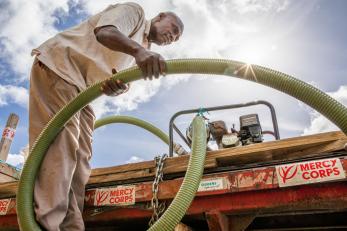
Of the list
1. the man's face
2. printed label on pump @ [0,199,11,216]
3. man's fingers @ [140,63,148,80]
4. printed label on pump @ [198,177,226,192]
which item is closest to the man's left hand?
man's fingers @ [140,63,148,80]

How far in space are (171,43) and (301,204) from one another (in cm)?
210

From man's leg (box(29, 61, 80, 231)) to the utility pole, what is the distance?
116 inches

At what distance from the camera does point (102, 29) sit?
2.38 metres

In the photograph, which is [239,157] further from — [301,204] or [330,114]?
[330,114]

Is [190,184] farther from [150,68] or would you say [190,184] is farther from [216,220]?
[150,68]

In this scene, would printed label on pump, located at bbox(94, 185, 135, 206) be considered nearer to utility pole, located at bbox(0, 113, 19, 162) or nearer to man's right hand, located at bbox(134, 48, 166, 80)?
man's right hand, located at bbox(134, 48, 166, 80)

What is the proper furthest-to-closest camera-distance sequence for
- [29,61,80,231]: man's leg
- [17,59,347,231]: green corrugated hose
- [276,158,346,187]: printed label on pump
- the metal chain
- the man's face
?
1. the man's face
2. the metal chain
3. [29,61,80,231]: man's leg
4. [276,158,346,187]: printed label on pump
5. [17,59,347,231]: green corrugated hose

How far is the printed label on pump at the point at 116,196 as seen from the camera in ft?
8.14

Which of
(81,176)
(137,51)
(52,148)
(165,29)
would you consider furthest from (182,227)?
(165,29)

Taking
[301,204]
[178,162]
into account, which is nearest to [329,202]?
[301,204]

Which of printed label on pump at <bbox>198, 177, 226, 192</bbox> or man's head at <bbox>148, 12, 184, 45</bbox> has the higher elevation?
man's head at <bbox>148, 12, 184, 45</bbox>

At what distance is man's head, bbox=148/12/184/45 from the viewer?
3.15 meters

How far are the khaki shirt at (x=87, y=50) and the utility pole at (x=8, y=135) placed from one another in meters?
3.11

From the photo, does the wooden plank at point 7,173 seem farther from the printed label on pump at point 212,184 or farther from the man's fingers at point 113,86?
the printed label on pump at point 212,184
